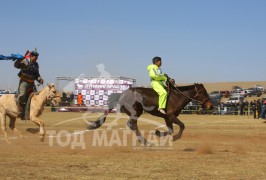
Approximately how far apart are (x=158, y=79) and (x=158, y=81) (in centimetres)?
13

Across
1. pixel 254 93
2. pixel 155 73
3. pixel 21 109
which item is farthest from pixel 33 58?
pixel 254 93

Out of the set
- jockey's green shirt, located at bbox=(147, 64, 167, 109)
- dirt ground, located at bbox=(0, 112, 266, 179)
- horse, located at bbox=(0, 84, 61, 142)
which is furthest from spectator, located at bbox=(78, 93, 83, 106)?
dirt ground, located at bbox=(0, 112, 266, 179)

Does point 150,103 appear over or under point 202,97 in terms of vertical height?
under

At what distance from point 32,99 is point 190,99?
5175mm

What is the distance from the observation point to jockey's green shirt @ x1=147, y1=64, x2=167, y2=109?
14.3 m

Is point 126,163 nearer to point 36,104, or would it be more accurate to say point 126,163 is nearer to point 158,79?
point 158,79

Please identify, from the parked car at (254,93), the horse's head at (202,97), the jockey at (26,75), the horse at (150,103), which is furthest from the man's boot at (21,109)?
the parked car at (254,93)

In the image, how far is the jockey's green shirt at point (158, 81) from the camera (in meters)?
14.3

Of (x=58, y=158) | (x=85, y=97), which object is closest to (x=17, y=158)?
(x=58, y=158)

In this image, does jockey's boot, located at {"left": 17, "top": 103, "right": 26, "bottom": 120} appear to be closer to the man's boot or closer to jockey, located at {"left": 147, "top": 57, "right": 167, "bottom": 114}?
the man's boot

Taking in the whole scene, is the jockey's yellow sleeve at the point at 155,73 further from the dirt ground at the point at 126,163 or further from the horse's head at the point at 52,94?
the horse's head at the point at 52,94

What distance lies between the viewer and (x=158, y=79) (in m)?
Answer: 14.5

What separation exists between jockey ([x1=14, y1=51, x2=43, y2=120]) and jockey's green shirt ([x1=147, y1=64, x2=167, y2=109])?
3.65 m

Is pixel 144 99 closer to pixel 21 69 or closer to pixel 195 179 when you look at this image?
pixel 21 69
